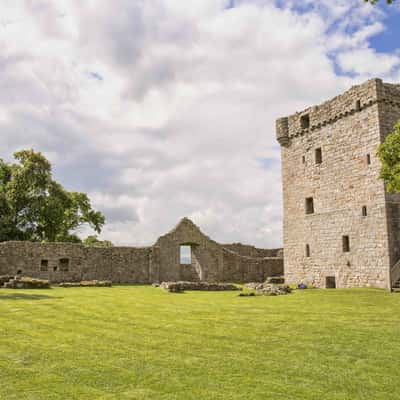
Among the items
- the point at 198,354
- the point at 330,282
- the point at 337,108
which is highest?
the point at 337,108

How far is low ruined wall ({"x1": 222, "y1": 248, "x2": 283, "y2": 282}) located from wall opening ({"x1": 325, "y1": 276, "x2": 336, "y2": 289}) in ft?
33.9

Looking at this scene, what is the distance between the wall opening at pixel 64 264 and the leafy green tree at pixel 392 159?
19.9 meters

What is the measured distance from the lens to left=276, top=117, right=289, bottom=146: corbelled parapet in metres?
26.9

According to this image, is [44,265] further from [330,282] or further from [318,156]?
[318,156]

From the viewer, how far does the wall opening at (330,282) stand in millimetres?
23172

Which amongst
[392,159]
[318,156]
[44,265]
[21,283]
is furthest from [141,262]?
[392,159]

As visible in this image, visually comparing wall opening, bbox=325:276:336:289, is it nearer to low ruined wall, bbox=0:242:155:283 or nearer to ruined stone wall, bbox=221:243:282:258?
low ruined wall, bbox=0:242:155:283

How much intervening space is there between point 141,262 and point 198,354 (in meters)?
22.7

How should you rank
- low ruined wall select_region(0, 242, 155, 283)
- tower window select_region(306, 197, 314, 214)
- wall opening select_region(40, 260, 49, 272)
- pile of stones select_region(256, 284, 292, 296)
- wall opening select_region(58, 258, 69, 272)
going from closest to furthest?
pile of stones select_region(256, 284, 292, 296), tower window select_region(306, 197, 314, 214), low ruined wall select_region(0, 242, 155, 283), wall opening select_region(40, 260, 49, 272), wall opening select_region(58, 258, 69, 272)

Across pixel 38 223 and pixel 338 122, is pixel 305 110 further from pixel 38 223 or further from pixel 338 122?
pixel 38 223

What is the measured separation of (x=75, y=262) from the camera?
28.0m

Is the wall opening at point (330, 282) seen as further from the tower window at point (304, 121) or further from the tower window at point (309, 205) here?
the tower window at point (304, 121)

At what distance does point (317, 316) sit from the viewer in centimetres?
1141

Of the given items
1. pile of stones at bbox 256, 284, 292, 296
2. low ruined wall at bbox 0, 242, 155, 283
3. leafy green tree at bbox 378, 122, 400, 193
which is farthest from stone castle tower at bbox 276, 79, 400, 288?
low ruined wall at bbox 0, 242, 155, 283
